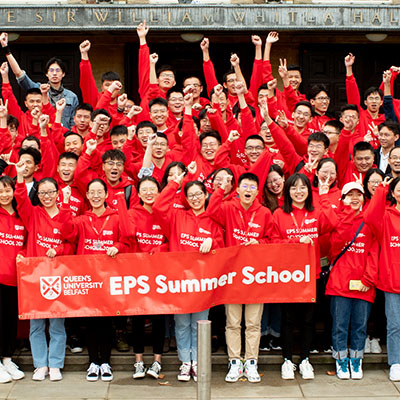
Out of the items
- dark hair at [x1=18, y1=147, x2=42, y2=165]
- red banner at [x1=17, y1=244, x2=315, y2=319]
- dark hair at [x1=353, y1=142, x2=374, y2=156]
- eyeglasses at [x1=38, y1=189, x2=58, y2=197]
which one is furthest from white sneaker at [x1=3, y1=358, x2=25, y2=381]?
dark hair at [x1=353, y1=142, x2=374, y2=156]

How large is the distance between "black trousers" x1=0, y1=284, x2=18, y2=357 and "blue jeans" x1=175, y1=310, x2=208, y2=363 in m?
1.77

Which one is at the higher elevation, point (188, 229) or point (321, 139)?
point (321, 139)

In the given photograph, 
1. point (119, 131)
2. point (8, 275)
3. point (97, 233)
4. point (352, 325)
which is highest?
point (119, 131)

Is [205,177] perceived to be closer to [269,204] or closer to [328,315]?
[269,204]

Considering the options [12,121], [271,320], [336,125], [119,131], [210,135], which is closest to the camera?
[271,320]

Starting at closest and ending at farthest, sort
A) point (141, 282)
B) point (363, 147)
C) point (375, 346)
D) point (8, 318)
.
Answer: point (141, 282), point (8, 318), point (375, 346), point (363, 147)

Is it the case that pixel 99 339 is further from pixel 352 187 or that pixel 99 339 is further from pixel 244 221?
pixel 352 187

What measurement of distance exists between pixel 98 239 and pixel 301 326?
2.42 meters

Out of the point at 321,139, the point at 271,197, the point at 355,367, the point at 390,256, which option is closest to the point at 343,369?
the point at 355,367

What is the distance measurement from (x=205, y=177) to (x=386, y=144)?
92.2 inches

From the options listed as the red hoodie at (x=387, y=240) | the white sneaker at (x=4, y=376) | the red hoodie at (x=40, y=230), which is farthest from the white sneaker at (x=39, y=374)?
the red hoodie at (x=387, y=240)

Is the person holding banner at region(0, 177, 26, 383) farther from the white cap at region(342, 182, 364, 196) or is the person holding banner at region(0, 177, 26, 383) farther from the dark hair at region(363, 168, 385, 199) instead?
the dark hair at region(363, 168, 385, 199)

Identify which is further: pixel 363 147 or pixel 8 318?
pixel 363 147

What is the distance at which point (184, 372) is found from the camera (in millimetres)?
8305
